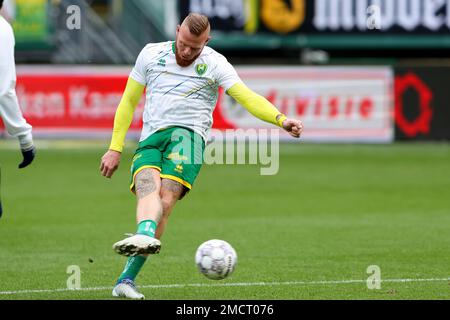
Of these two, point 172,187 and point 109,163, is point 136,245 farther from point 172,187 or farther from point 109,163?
point 109,163

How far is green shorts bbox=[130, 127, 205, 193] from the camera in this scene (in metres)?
9.42

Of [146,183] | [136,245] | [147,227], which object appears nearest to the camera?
[136,245]

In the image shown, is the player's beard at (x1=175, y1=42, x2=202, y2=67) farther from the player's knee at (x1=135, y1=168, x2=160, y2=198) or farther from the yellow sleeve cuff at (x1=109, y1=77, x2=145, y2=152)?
the player's knee at (x1=135, y1=168, x2=160, y2=198)

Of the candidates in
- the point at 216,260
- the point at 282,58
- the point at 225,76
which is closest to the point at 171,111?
the point at 225,76

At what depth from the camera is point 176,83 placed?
957 cm

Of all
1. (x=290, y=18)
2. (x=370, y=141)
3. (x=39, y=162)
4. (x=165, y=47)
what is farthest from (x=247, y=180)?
(x=165, y=47)

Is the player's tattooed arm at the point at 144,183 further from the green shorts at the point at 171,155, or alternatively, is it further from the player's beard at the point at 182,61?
the player's beard at the point at 182,61

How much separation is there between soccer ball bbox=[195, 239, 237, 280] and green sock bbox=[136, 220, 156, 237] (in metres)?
0.49

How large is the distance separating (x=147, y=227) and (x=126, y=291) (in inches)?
30.9

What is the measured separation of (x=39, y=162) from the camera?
75.6ft

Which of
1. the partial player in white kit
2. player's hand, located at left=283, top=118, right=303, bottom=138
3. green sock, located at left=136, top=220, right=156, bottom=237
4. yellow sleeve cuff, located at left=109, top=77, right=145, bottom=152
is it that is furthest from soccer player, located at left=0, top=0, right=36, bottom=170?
player's hand, located at left=283, top=118, right=303, bottom=138

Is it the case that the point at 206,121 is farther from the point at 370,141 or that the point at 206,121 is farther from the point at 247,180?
the point at 370,141

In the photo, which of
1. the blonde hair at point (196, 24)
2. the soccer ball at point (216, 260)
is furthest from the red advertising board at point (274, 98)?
the soccer ball at point (216, 260)

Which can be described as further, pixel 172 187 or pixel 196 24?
pixel 172 187
